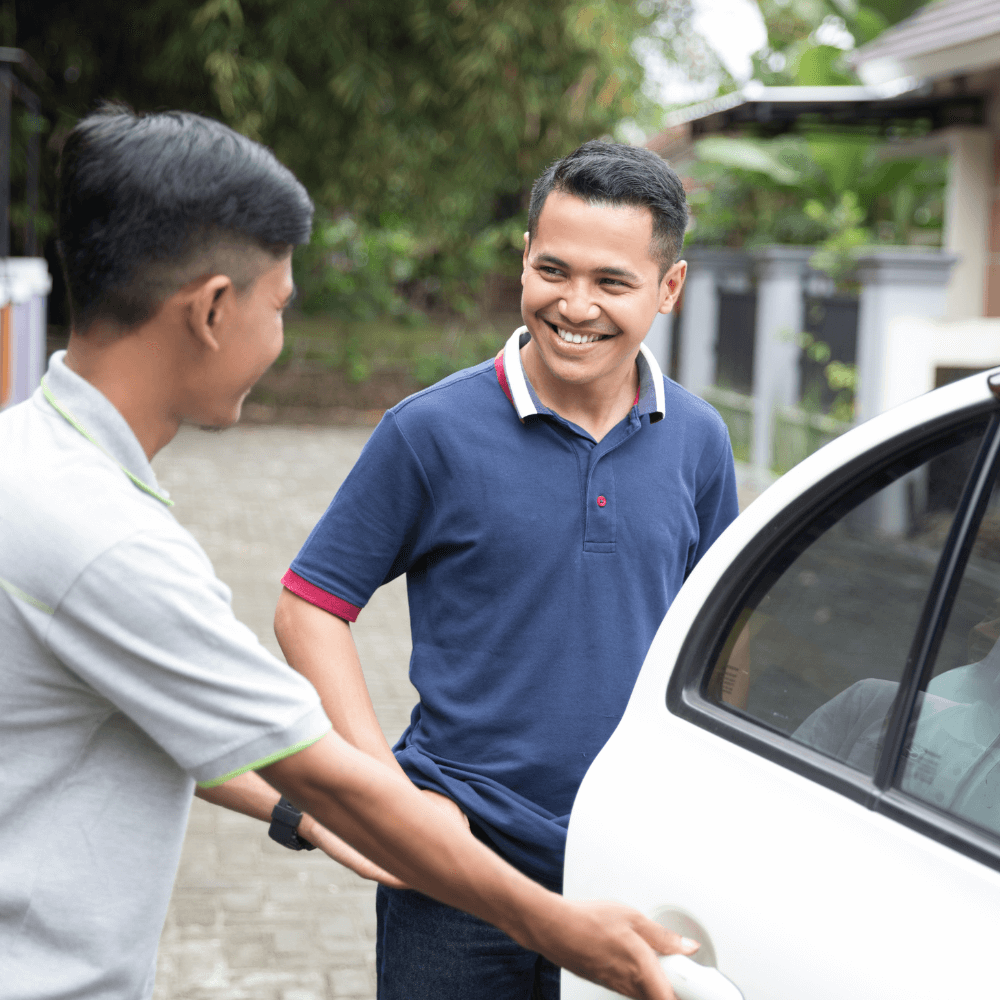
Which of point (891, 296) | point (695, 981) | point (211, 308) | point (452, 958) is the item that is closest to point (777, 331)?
point (891, 296)

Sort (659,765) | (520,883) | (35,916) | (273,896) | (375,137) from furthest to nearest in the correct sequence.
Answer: (375,137) → (273,896) → (659,765) → (520,883) → (35,916)

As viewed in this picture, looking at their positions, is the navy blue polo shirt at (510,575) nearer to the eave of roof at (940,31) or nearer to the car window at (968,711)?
the car window at (968,711)

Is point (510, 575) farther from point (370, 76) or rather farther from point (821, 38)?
point (821, 38)

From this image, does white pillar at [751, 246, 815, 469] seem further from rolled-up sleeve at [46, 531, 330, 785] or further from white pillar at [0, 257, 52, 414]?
rolled-up sleeve at [46, 531, 330, 785]

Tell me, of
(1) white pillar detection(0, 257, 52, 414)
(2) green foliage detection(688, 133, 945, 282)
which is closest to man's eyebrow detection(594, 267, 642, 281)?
(1) white pillar detection(0, 257, 52, 414)

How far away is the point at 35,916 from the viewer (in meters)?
1.33

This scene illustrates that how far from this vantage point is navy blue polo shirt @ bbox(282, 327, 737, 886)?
195 cm

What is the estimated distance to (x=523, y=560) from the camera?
6.42 ft

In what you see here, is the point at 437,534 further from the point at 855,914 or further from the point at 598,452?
the point at 855,914

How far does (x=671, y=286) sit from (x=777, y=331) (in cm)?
979

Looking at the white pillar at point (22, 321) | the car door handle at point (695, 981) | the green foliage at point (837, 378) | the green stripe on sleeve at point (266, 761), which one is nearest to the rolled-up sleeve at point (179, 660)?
the green stripe on sleeve at point (266, 761)

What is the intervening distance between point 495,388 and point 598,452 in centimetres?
19

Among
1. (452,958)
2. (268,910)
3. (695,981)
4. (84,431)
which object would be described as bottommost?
(268,910)

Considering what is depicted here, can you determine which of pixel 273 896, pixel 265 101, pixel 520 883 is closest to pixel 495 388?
pixel 520 883
